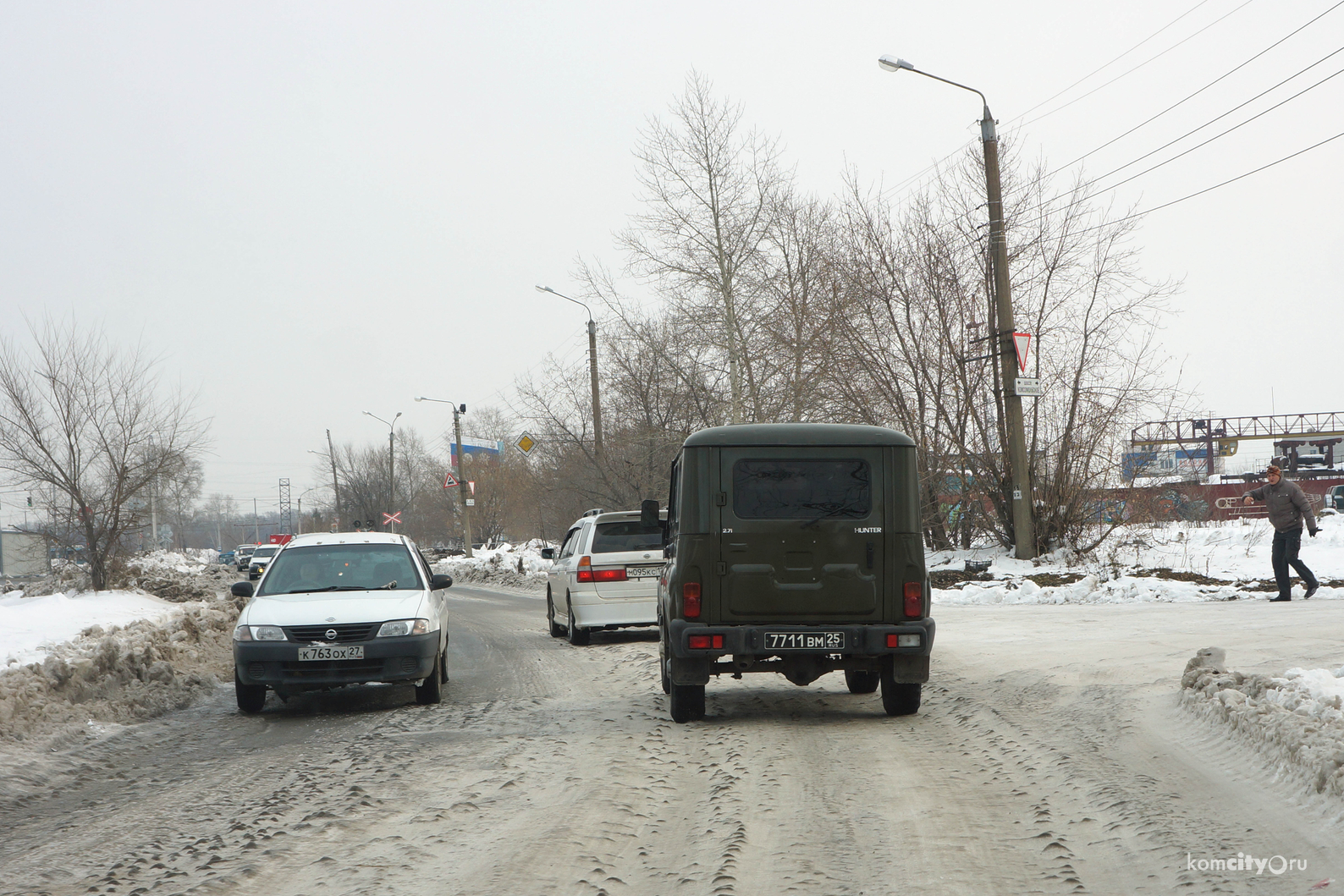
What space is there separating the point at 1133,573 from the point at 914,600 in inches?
496

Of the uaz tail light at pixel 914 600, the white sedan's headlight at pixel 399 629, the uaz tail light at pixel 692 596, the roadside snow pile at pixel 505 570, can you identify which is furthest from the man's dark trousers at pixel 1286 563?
the roadside snow pile at pixel 505 570

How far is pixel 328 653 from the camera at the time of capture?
31.1ft

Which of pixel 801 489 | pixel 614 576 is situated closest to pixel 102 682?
pixel 614 576

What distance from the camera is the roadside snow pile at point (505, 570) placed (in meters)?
35.9

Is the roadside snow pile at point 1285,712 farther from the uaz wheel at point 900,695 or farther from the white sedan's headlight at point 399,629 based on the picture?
the white sedan's headlight at point 399,629

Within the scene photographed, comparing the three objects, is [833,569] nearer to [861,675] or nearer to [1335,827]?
[861,675]

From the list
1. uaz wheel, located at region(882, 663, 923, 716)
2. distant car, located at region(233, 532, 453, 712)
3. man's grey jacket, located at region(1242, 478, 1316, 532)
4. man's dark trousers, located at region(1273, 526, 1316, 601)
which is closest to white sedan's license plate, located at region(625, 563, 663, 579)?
distant car, located at region(233, 532, 453, 712)

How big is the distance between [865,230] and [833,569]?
1820cm

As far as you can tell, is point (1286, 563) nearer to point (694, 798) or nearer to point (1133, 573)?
point (1133, 573)

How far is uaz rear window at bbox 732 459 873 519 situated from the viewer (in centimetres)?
806

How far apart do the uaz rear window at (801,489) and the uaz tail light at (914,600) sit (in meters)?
0.63

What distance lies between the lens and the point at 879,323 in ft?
81.5

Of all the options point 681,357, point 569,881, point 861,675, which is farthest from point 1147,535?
point 569,881

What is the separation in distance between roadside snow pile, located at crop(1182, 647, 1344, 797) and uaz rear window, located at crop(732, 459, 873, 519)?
103 inches
